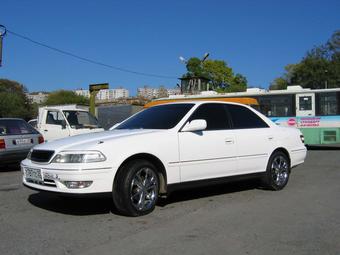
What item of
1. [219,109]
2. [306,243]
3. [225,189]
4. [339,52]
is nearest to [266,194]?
[225,189]

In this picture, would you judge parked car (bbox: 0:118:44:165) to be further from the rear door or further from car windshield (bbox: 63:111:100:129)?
the rear door

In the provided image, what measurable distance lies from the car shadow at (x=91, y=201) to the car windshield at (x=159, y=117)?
119 centimetres

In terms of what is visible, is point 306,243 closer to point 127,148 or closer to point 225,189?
point 127,148

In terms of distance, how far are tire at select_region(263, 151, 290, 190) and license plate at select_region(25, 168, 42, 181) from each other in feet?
12.8

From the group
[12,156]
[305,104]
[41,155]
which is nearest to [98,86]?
[305,104]

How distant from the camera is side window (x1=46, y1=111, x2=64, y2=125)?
1538 cm

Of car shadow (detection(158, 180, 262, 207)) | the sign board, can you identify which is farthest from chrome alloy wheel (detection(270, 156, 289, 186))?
the sign board

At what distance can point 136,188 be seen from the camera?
5977mm

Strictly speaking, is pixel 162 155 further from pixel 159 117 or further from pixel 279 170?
pixel 279 170

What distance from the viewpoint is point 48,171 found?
5809 mm

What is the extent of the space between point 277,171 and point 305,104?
1414 centimetres

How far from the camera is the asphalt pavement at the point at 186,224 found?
4602mm

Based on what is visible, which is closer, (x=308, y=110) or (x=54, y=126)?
(x=54, y=126)

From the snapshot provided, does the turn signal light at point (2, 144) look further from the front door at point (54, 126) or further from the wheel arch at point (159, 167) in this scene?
the wheel arch at point (159, 167)
